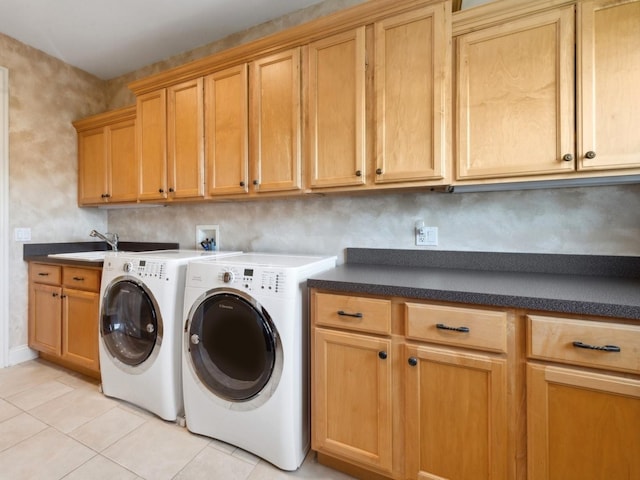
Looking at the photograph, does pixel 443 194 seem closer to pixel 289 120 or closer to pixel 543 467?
pixel 289 120

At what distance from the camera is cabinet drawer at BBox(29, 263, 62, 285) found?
2.36m

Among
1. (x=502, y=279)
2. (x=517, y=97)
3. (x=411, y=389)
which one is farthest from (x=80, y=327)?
(x=517, y=97)

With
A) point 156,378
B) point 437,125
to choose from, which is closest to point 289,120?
point 437,125

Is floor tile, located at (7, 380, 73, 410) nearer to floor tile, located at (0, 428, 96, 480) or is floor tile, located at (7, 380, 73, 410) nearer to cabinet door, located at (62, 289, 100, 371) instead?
cabinet door, located at (62, 289, 100, 371)

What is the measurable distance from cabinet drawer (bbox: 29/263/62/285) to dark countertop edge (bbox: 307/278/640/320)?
2.24 metres

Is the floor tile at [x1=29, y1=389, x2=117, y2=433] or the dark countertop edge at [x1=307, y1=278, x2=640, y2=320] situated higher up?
the dark countertop edge at [x1=307, y1=278, x2=640, y2=320]

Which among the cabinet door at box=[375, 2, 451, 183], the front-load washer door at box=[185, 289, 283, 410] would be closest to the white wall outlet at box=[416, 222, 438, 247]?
the cabinet door at box=[375, 2, 451, 183]

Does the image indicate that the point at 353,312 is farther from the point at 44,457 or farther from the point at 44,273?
the point at 44,273

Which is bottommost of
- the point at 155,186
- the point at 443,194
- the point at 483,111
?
the point at 443,194

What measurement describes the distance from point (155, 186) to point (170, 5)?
127 cm

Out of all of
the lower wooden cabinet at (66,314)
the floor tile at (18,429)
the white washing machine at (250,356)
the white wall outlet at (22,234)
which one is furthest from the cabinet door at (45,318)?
the white washing machine at (250,356)

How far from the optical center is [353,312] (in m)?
1.31

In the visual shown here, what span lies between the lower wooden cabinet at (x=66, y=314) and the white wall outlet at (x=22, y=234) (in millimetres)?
219

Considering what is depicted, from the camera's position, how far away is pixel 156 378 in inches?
69.0
